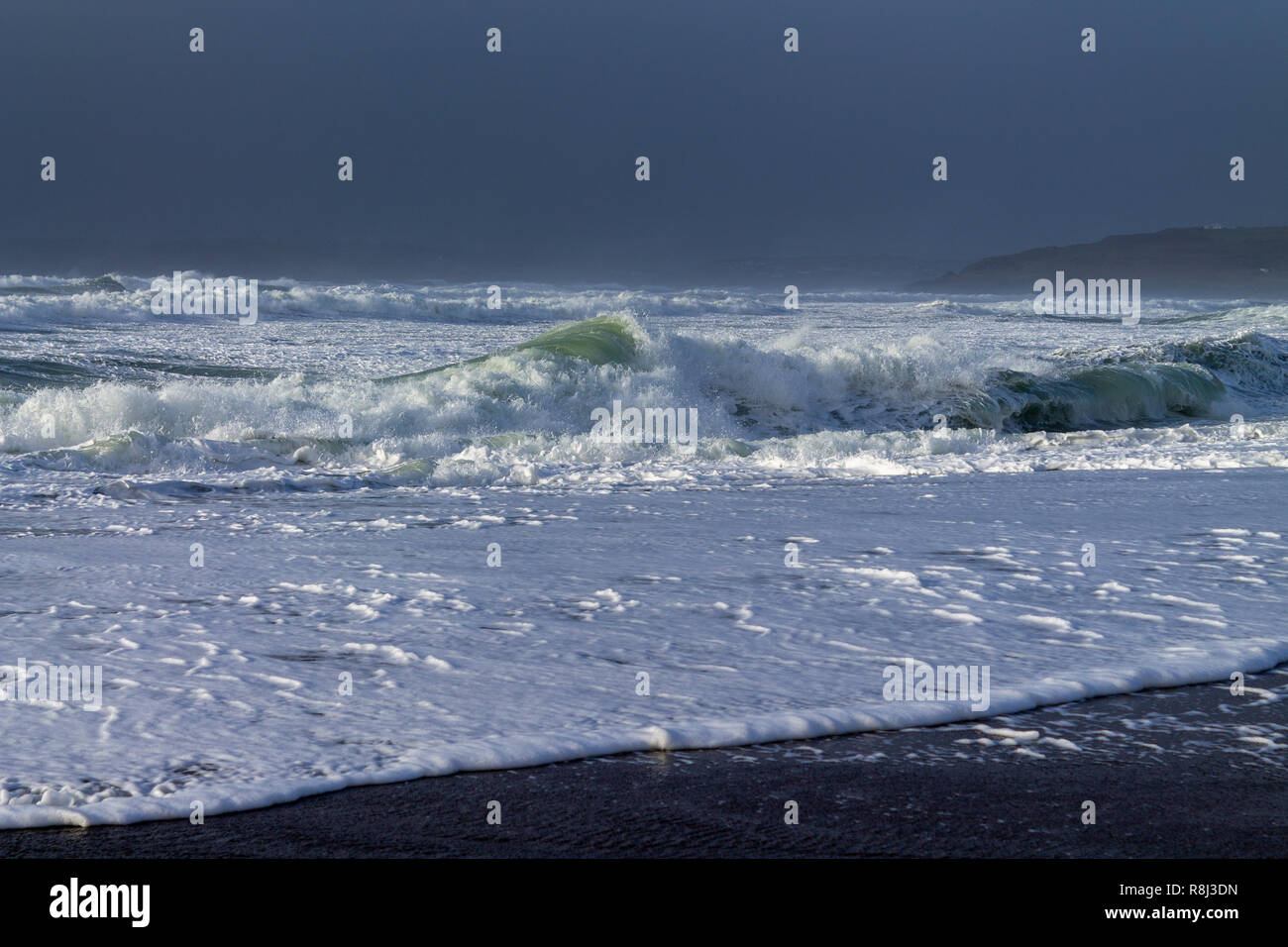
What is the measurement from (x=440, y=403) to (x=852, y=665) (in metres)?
11.2

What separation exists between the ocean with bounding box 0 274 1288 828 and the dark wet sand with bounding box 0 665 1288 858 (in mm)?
128

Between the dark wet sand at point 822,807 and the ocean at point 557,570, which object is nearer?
the dark wet sand at point 822,807

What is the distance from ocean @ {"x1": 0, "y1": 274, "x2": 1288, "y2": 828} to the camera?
4.11 metres

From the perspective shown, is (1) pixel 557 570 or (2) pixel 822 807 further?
(1) pixel 557 570

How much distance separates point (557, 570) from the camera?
22.4 feet

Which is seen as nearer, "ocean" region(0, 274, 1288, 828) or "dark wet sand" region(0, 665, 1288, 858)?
"dark wet sand" region(0, 665, 1288, 858)

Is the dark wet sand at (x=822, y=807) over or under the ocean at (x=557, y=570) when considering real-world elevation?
under

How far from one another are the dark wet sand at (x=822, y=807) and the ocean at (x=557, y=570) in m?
0.13

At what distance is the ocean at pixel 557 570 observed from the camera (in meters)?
4.11

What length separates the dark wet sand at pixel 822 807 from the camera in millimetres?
3207

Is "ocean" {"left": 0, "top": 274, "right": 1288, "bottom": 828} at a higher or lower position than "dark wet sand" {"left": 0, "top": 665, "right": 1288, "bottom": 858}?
higher

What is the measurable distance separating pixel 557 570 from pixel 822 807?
3.51 metres

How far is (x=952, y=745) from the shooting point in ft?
13.1

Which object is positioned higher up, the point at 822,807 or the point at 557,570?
the point at 557,570
